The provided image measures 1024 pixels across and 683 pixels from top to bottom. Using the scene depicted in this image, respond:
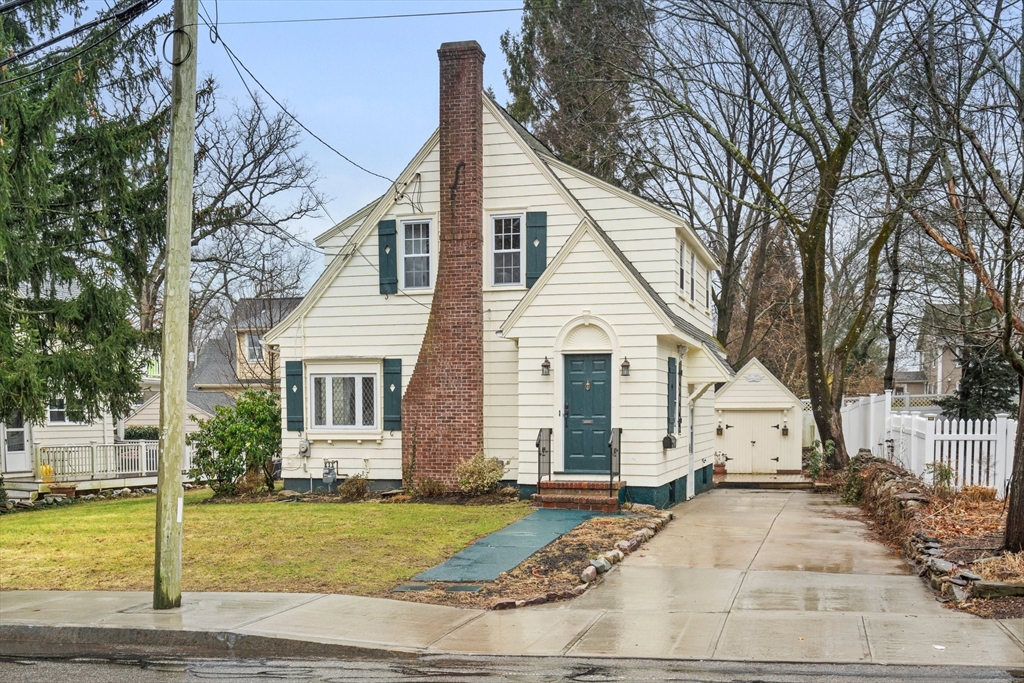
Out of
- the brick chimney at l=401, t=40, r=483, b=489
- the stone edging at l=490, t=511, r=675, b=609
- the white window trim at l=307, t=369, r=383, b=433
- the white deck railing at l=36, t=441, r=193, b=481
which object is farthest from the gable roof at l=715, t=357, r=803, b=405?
the white deck railing at l=36, t=441, r=193, b=481

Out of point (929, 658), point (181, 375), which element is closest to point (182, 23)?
point (181, 375)

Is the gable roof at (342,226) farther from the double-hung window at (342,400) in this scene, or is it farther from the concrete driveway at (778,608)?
the concrete driveway at (778,608)

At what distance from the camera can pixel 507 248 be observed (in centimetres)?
1953

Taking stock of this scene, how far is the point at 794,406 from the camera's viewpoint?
96.6ft

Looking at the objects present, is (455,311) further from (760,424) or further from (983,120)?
(760,424)

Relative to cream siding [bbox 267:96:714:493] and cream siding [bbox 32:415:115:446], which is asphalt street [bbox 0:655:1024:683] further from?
cream siding [bbox 32:415:115:446]

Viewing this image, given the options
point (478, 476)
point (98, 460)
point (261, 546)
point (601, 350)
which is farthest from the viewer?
point (98, 460)

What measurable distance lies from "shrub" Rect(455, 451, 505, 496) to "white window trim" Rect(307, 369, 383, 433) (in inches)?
96.7

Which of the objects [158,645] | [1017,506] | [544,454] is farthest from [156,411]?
[1017,506]

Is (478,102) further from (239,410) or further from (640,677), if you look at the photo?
(640,677)

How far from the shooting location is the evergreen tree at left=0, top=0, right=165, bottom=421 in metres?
19.2

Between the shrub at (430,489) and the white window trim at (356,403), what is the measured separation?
1.74 metres

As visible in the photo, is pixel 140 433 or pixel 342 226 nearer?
pixel 342 226

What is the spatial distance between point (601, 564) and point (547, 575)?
0.78 meters
